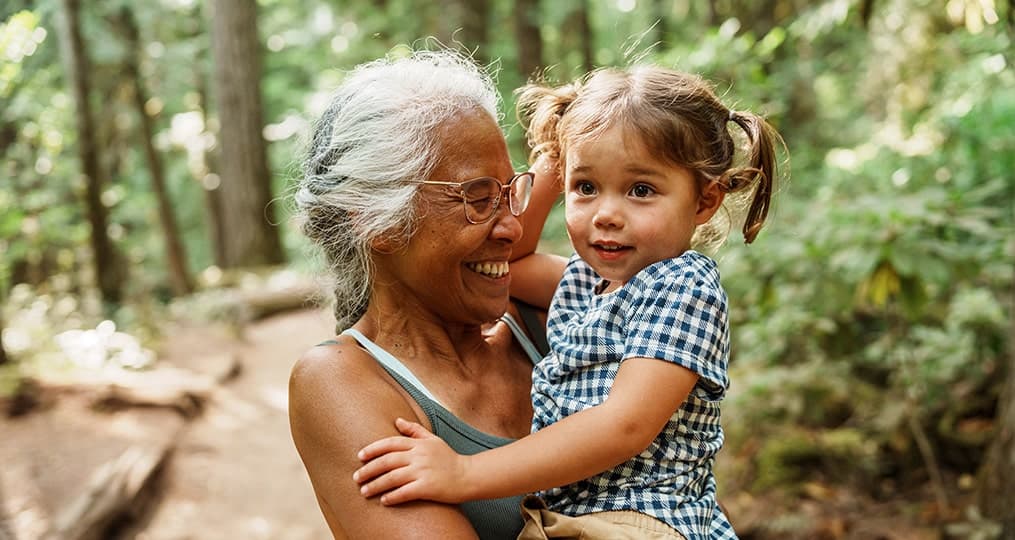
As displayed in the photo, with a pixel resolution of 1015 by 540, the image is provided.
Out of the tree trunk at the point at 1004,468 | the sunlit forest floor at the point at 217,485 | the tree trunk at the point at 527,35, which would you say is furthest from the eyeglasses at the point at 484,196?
the tree trunk at the point at 527,35

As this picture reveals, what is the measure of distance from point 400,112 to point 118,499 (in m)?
4.49

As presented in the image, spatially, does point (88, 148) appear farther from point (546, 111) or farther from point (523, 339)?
point (546, 111)

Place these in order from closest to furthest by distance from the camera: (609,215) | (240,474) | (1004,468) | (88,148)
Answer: (609,215) → (1004,468) → (240,474) → (88,148)

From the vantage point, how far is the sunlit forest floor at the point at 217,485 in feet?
14.7

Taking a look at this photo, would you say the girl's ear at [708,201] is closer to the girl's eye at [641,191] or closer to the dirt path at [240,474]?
the girl's eye at [641,191]

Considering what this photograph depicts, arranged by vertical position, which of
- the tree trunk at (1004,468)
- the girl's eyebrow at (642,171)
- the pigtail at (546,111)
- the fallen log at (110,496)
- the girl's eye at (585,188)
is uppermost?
the pigtail at (546,111)

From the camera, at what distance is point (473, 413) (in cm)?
198

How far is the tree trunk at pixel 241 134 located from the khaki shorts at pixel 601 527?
38.1ft

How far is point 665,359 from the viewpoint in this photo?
Result: 65.5 inches

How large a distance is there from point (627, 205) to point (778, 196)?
0.81 m

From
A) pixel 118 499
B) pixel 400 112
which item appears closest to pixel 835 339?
pixel 400 112

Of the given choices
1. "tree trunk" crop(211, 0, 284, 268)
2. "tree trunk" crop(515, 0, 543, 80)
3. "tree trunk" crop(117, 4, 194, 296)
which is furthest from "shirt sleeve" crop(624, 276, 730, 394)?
"tree trunk" crop(117, 4, 194, 296)

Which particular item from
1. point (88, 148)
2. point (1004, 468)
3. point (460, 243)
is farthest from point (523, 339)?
point (88, 148)

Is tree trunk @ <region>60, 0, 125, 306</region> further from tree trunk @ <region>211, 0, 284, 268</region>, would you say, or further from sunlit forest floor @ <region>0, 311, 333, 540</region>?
sunlit forest floor @ <region>0, 311, 333, 540</region>
